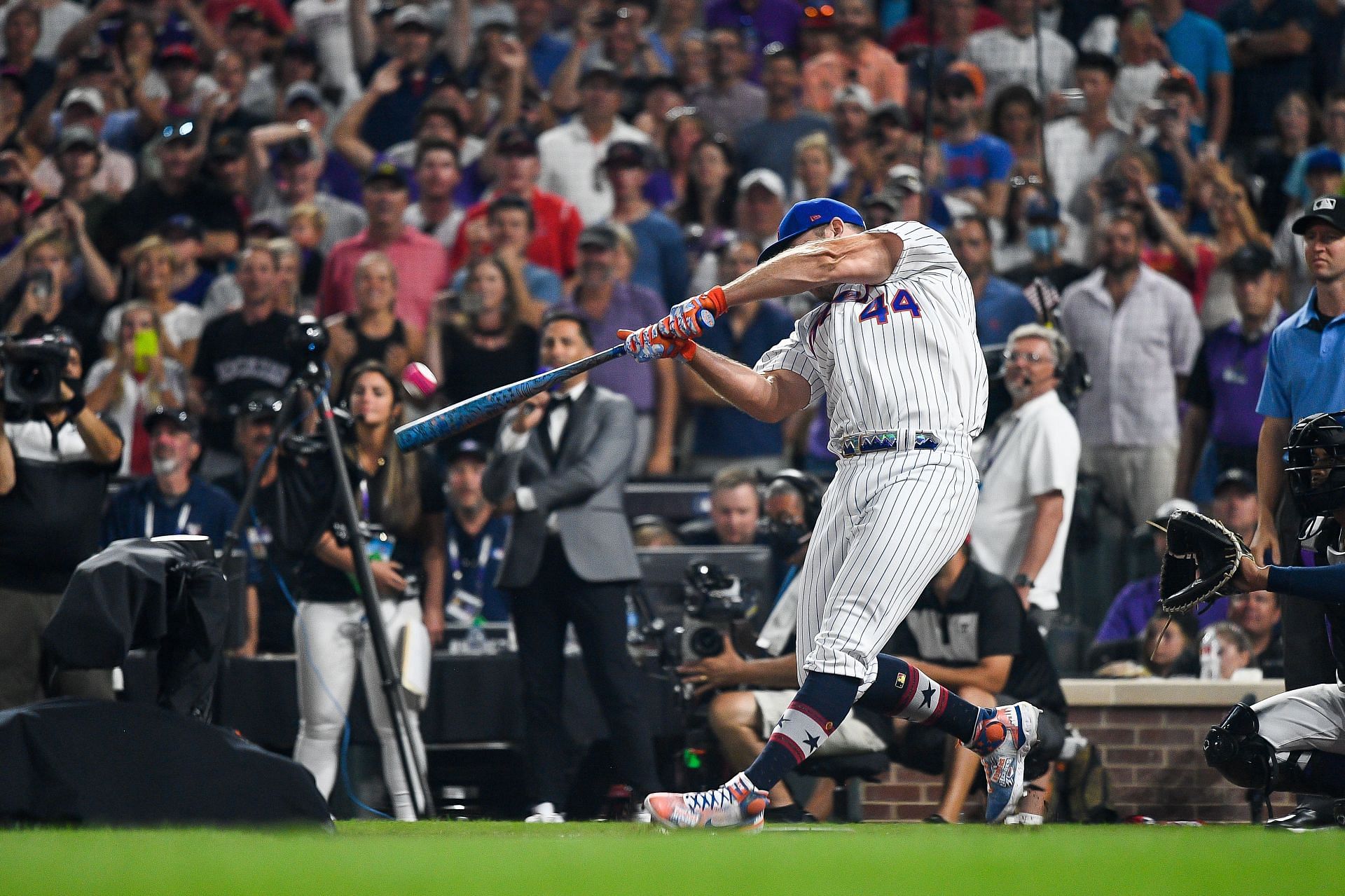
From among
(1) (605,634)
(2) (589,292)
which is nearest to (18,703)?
(1) (605,634)

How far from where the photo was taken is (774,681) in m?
7.71

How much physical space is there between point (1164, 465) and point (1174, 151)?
276cm

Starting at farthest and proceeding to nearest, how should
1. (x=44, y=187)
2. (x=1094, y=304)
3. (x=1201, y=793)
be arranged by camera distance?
(x=44, y=187), (x=1094, y=304), (x=1201, y=793)

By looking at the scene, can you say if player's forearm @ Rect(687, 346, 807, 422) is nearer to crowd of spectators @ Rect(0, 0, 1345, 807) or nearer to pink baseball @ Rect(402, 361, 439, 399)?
pink baseball @ Rect(402, 361, 439, 399)

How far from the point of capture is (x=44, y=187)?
41.0 ft

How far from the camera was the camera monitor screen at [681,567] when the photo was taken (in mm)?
8773

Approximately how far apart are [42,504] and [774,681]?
325 cm

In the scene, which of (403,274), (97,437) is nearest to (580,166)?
(403,274)

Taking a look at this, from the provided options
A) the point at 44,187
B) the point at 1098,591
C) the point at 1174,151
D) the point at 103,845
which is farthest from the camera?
the point at 44,187

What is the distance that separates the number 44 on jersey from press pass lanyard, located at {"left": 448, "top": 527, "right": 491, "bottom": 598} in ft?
13.2

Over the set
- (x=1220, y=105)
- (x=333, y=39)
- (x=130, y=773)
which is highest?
(x=333, y=39)

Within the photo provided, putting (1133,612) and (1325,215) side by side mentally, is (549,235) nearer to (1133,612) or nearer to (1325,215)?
(1133,612)

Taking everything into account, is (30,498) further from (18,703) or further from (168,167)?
(168,167)

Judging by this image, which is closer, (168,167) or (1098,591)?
(1098,591)
